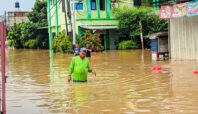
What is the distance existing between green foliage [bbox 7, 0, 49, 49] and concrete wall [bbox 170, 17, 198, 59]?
35.2 meters

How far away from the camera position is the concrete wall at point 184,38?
84.1 feet

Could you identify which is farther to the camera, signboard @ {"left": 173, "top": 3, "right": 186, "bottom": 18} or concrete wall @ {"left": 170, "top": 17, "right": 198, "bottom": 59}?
concrete wall @ {"left": 170, "top": 17, "right": 198, "bottom": 59}

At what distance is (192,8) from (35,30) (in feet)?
130

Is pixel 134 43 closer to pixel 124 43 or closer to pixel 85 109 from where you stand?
pixel 124 43

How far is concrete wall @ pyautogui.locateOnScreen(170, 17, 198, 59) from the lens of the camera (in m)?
25.6

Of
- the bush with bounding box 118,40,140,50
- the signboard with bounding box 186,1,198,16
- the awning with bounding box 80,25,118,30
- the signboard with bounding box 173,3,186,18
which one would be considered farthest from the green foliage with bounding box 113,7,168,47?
the signboard with bounding box 186,1,198,16

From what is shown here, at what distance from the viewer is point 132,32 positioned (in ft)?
154

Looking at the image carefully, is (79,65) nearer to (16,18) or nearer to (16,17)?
(16,18)

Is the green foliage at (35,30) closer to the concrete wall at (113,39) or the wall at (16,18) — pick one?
the concrete wall at (113,39)

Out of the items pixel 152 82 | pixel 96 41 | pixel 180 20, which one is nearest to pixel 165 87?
pixel 152 82

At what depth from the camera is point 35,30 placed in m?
61.3

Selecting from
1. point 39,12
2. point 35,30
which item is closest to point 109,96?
point 35,30

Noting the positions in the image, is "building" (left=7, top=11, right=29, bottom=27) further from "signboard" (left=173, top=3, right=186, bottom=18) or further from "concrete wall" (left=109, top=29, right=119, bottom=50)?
"signboard" (left=173, top=3, right=186, bottom=18)

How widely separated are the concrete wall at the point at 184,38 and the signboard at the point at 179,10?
99 centimetres
